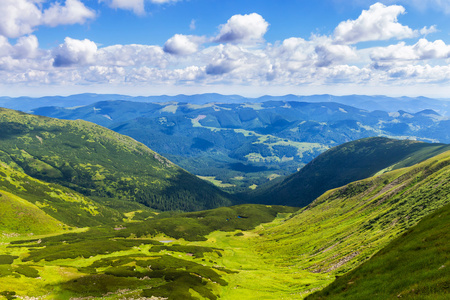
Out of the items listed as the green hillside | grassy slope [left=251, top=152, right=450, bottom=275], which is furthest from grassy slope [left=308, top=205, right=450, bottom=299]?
grassy slope [left=251, top=152, right=450, bottom=275]

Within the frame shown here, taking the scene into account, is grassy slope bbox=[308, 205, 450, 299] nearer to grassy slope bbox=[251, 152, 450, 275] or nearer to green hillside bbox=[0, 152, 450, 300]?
green hillside bbox=[0, 152, 450, 300]

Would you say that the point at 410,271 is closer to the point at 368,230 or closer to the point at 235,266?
the point at 368,230

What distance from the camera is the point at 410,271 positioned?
1199 inches

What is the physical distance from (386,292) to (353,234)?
9800 cm

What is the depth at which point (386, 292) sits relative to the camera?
1121 inches

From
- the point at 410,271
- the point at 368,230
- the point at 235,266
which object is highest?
the point at 410,271

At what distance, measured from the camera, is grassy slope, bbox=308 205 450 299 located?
25297mm

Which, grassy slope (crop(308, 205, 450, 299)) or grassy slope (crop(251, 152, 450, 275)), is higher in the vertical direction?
grassy slope (crop(308, 205, 450, 299))

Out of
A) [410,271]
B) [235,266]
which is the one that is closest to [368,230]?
[235,266]

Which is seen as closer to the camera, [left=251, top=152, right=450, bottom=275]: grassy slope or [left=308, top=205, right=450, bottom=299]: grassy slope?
[left=308, top=205, right=450, bottom=299]: grassy slope

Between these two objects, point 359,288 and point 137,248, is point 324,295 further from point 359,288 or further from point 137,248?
point 137,248

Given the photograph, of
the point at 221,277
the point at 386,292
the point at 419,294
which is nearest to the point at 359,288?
the point at 386,292

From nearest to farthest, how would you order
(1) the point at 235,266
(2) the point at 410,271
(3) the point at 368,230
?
1. (2) the point at 410,271
2. (3) the point at 368,230
3. (1) the point at 235,266

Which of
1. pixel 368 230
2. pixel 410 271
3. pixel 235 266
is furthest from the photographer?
pixel 235 266
